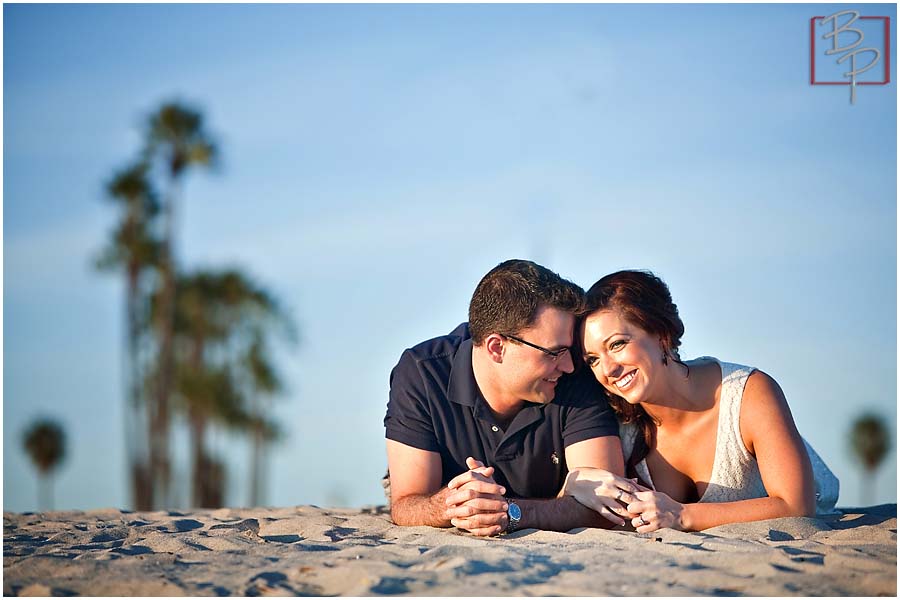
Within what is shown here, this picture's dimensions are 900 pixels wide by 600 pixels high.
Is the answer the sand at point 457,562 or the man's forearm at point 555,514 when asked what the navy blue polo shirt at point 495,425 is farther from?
the sand at point 457,562

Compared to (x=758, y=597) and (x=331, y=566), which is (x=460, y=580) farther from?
(x=758, y=597)

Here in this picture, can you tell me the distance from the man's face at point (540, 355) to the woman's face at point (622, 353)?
0.45 ft

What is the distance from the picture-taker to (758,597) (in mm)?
4031

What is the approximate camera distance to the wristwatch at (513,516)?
18.7 feet

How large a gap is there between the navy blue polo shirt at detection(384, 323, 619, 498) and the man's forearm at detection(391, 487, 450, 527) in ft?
1.09

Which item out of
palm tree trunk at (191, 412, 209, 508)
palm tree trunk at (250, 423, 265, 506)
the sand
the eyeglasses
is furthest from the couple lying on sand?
palm tree trunk at (250, 423, 265, 506)

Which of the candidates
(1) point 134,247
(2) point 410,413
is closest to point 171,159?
(1) point 134,247

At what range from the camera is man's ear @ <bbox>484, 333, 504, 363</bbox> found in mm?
6133

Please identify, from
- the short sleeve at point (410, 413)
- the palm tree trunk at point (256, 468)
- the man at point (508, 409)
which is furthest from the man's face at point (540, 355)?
the palm tree trunk at point (256, 468)

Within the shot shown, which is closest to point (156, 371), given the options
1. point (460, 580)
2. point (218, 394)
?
point (218, 394)

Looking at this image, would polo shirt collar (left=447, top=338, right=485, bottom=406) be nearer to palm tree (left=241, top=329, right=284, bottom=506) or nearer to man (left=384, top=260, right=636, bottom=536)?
man (left=384, top=260, right=636, bottom=536)

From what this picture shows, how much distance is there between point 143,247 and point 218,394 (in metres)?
4.47

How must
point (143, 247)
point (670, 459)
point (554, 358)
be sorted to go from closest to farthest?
point (554, 358), point (670, 459), point (143, 247)

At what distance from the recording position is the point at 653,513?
5625 millimetres
